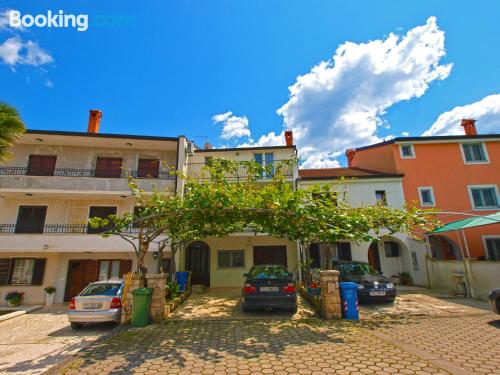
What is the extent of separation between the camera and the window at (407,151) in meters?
17.4

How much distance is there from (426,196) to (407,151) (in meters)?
3.33

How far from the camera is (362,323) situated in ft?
24.1

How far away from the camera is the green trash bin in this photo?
24.7ft

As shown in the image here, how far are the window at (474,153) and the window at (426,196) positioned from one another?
148 inches

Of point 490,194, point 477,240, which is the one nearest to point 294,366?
point 477,240

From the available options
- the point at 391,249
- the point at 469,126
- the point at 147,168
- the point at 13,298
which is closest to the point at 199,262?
the point at 147,168

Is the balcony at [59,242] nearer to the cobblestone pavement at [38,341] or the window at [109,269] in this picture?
the window at [109,269]

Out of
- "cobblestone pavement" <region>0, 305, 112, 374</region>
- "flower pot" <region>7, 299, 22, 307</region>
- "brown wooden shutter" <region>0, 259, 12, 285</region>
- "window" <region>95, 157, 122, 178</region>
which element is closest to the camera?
"cobblestone pavement" <region>0, 305, 112, 374</region>

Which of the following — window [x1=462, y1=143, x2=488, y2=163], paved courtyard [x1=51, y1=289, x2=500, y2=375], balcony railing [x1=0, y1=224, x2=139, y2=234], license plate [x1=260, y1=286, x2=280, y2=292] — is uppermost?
window [x1=462, y1=143, x2=488, y2=163]

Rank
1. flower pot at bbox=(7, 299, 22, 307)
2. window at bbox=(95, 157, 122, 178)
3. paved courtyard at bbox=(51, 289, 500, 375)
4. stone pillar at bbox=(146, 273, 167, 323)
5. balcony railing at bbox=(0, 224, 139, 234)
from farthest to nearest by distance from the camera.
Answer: window at bbox=(95, 157, 122, 178) < balcony railing at bbox=(0, 224, 139, 234) < flower pot at bbox=(7, 299, 22, 307) < stone pillar at bbox=(146, 273, 167, 323) < paved courtyard at bbox=(51, 289, 500, 375)

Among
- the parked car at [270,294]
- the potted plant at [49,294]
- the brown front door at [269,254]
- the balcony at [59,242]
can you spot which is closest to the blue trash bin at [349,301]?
the parked car at [270,294]

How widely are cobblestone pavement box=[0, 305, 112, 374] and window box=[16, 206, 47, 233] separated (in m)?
5.59

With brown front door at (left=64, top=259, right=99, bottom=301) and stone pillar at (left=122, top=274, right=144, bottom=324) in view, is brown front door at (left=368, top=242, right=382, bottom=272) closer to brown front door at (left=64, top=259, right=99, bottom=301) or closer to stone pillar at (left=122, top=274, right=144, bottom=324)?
stone pillar at (left=122, top=274, right=144, bottom=324)

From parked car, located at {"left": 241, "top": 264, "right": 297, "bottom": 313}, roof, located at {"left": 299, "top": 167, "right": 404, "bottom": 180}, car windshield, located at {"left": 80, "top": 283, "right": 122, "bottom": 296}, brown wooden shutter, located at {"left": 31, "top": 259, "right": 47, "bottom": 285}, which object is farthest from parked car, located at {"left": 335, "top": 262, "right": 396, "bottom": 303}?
brown wooden shutter, located at {"left": 31, "top": 259, "right": 47, "bottom": 285}
